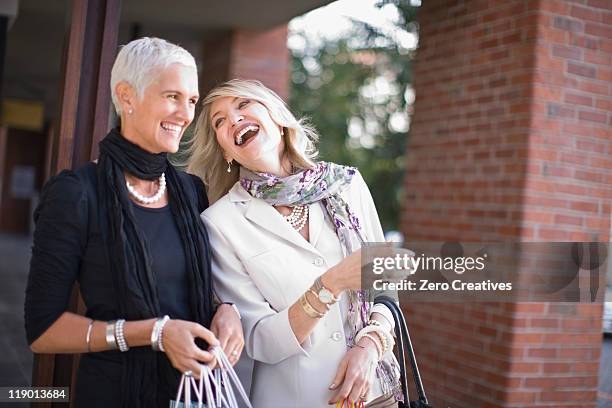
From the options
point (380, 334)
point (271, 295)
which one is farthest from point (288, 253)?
point (380, 334)

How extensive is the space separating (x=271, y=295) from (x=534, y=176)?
2434mm

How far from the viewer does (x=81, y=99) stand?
3033mm

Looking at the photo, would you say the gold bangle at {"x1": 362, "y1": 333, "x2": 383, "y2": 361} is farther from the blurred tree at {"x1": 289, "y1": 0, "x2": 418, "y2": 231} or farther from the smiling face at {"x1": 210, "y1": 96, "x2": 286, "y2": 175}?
the blurred tree at {"x1": 289, "y1": 0, "x2": 418, "y2": 231}

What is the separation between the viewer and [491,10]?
4621 millimetres

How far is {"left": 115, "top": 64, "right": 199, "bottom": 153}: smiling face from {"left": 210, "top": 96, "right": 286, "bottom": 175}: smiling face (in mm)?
365

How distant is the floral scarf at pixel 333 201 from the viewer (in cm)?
239

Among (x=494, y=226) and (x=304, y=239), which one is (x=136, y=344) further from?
(x=494, y=226)

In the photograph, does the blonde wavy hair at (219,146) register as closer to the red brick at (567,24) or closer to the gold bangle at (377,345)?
the gold bangle at (377,345)

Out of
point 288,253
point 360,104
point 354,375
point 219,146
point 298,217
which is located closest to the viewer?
point 354,375

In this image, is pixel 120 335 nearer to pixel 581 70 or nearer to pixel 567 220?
pixel 567 220

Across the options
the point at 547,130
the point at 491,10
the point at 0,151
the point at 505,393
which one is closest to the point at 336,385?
the point at 505,393

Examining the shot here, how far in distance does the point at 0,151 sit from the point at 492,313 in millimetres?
21368

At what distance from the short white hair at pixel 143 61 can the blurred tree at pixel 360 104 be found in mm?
7530

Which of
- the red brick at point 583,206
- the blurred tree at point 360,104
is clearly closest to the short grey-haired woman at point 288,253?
the red brick at point 583,206
